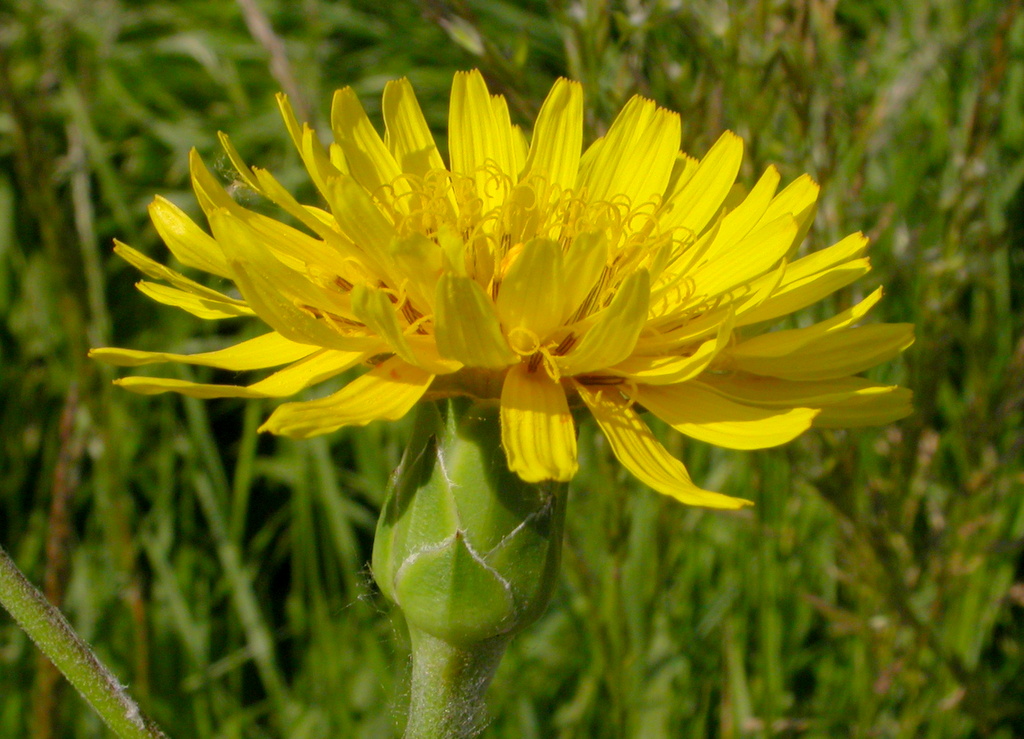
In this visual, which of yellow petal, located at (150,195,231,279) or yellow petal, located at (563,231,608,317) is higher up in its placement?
yellow petal, located at (150,195,231,279)

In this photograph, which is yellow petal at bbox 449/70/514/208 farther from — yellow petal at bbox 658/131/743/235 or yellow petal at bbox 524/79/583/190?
yellow petal at bbox 658/131/743/235

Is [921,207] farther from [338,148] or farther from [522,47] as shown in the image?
[338,148]

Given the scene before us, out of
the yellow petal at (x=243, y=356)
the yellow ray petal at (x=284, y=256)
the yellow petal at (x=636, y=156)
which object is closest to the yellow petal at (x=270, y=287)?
the yellow ray petal at (x=284, y=256)

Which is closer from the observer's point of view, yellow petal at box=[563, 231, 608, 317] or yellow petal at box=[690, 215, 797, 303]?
yellow petal at box=[563, 231, 608, 317]

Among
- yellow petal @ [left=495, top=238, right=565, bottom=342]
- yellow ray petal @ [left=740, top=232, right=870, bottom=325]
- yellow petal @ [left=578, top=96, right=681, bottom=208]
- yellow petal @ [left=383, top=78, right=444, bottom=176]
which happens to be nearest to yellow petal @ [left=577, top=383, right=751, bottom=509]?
yellow petal @ [left=495, top=238, right=565, bottom=342]

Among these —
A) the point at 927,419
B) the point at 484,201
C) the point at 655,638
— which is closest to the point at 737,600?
the point at 655,638

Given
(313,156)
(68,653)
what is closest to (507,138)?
(313,156)

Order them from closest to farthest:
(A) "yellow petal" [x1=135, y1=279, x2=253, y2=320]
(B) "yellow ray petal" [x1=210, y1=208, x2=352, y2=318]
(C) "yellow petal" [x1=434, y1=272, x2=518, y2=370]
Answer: (C) "yellow petal" [x1=434, y1=272, x2=518, y2=370] < (B) "yellow ray petal" [x1=210, y1=208, x2=352, y2=318] < (A) "yellow petal" [x1=135, y1=279, x2=253, y2=320]

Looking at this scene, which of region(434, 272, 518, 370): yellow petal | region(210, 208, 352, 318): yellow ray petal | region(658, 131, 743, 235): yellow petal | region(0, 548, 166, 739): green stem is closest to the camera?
region(0, 548, 166, 739): green stem

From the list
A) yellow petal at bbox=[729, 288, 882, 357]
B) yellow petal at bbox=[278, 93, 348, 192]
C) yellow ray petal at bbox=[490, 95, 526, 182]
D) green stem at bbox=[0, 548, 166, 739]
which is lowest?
green stem at bbox=[0, 548, 166, 739]
